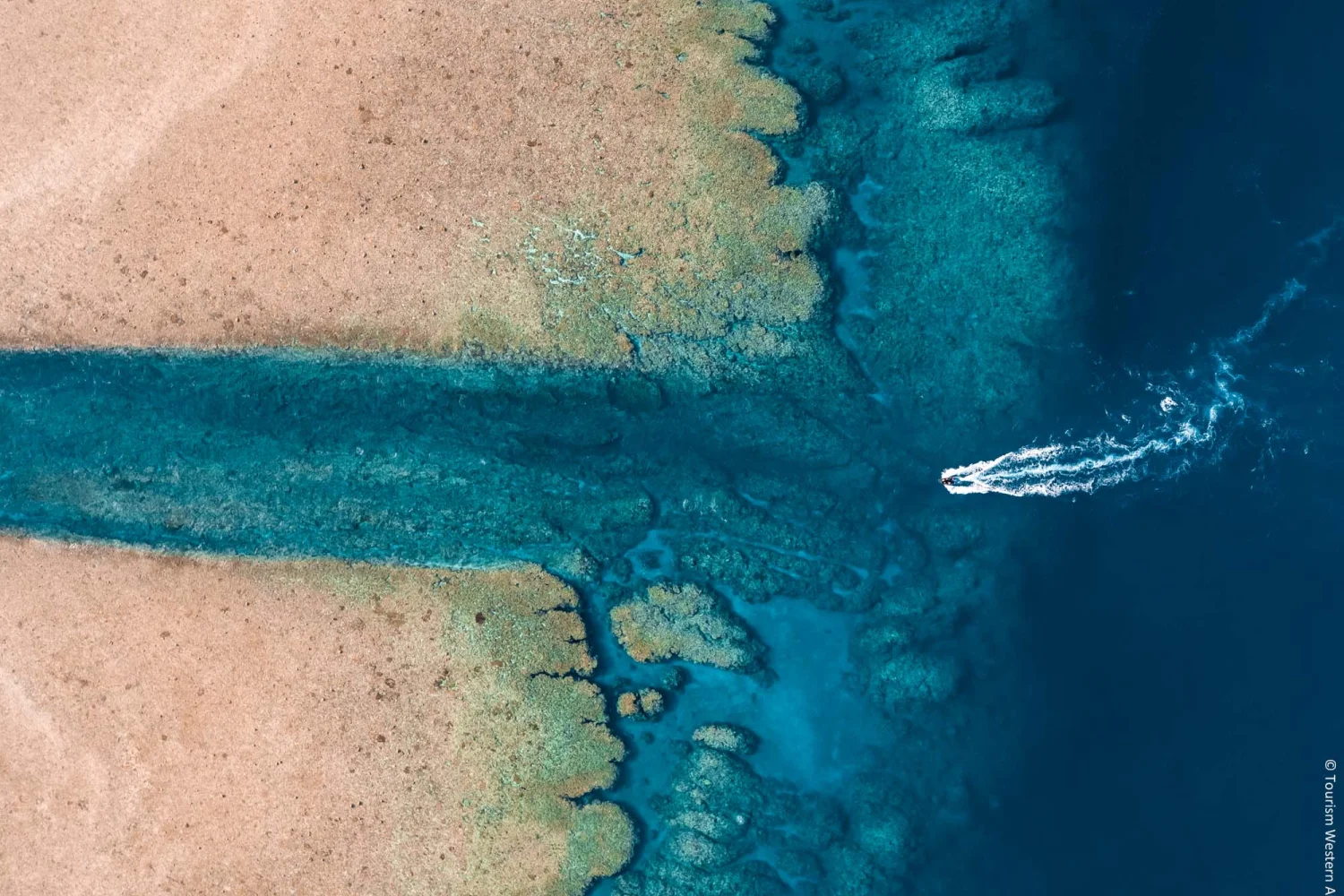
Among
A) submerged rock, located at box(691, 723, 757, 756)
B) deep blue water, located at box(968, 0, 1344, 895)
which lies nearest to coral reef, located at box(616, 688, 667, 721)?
submerged rock, located at box(691, 723, 757, 756)

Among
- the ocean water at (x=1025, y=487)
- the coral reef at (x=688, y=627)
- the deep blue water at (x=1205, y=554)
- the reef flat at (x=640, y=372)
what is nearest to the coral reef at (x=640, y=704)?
the reef flat at (x=640, y=372)

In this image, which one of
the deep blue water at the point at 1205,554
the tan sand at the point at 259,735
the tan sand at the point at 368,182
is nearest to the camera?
the tan sand at the point at 259,735

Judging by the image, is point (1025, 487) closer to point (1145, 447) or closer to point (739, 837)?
point (1145, 447)

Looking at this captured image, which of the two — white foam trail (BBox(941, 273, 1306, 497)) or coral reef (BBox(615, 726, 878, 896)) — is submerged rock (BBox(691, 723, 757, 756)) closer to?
coral reef (BBox(615, 726, 878, 896))

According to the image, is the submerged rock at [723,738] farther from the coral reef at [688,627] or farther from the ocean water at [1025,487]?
the coral reef at [688,627]

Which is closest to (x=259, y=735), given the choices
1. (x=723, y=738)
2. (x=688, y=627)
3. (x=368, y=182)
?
(x=688, y=627)

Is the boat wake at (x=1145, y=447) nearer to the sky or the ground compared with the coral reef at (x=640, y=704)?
nearer to the sky

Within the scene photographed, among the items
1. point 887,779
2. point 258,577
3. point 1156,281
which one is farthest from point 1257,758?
point 258,577
